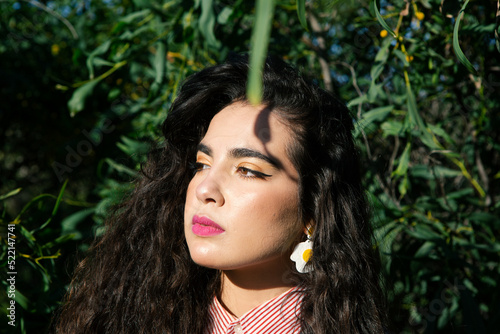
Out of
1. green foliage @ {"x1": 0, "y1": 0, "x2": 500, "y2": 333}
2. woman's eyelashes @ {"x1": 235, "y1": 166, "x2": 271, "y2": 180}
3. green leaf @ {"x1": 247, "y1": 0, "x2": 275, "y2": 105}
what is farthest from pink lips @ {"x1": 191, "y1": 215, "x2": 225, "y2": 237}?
→ green leaf @ {"x1": 247, "y1": 0, "x2": 275, "y2": 105}

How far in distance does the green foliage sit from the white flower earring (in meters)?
0.48

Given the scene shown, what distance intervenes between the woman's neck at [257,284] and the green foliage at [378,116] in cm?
53

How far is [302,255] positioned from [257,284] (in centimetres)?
14

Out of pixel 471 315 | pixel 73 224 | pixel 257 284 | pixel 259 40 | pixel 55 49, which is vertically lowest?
pixel 471 315

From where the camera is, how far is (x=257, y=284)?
1294 mm

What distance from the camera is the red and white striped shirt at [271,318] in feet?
4.12

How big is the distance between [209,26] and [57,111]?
60.7 inches

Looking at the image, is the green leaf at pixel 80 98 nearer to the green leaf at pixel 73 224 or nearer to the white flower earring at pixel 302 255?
the green leaf at pixel 73 224

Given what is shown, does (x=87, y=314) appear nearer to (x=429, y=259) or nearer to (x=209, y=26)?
(x=209, y=26)

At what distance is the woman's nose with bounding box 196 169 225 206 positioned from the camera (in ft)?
3.88

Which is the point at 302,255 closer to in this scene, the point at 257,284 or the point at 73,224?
the point at 257,284

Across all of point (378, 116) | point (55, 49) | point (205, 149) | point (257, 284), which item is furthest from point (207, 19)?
point (55, 49)

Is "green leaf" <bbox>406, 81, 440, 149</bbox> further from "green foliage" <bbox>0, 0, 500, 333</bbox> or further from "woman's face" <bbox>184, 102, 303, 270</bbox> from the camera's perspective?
"woman's face" <bbox>184, 102, 303, 270</bbox>

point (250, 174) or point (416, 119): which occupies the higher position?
point (250, 174)
